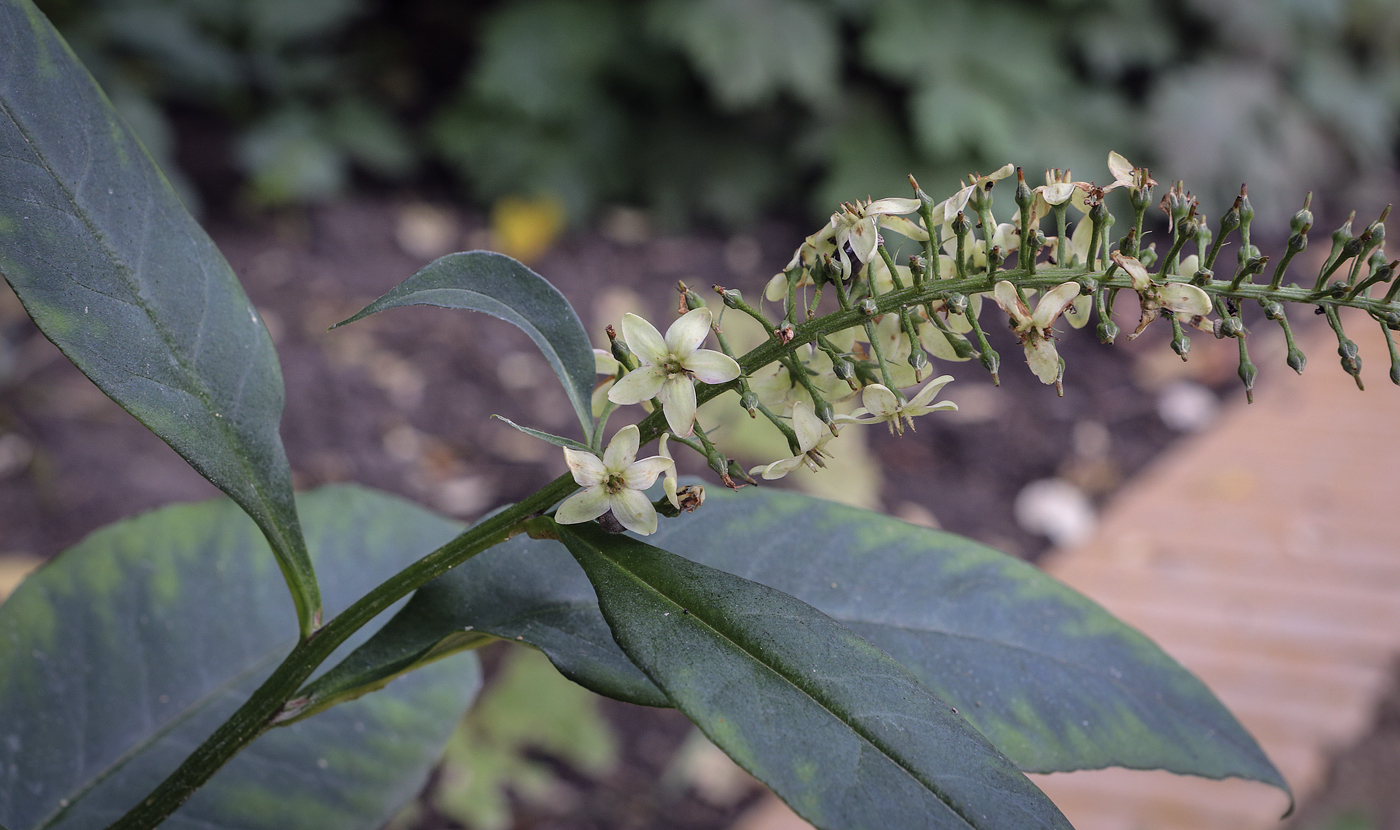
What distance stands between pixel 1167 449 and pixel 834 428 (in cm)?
297

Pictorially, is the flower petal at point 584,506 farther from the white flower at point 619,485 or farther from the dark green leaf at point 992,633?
the dark green leaf at point 992,633

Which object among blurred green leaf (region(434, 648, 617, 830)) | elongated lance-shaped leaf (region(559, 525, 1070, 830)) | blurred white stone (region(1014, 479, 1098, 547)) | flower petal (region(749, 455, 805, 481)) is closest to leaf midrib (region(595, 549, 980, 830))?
elongated lance-shaped leaf (region(559, 525, 1070, 830))

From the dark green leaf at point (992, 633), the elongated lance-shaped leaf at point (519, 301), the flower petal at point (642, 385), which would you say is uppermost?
the elongated lance-shaped leaf at point (519, 301)

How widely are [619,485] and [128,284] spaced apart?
1.32ft

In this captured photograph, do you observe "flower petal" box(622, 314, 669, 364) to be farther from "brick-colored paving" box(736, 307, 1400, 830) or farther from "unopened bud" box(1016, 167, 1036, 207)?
"brick-colored paving" box(736, 307, 1400, 830)

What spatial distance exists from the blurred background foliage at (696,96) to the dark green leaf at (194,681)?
312 centimetres

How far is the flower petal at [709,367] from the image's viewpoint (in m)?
0.72

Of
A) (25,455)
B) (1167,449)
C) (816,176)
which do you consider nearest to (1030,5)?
(816,176)

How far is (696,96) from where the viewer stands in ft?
15.6

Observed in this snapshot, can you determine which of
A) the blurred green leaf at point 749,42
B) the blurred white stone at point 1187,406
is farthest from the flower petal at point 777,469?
the blurred green leaf at point 749,42

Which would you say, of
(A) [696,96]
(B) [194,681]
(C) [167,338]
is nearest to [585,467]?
(C) [167,338]

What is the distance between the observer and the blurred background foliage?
165 inches

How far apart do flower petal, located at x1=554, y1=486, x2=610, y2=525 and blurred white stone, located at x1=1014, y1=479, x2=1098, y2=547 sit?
96.5 inches

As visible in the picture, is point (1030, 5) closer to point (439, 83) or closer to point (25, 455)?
point (439, 83)
